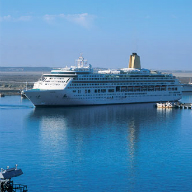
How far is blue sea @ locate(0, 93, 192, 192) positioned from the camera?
3000cm

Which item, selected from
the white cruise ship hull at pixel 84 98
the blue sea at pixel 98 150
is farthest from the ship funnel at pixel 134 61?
the blue sea at pixel 98 150

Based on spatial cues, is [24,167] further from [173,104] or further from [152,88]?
[152,88]

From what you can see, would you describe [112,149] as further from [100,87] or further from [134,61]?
[134,61]

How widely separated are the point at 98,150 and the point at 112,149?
101cm

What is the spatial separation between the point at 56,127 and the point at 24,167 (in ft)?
57.5

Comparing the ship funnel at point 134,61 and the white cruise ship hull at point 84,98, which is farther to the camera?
the ship funnel at point 134,61

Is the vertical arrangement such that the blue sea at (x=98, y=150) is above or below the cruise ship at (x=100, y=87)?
below

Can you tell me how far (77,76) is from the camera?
232 ft

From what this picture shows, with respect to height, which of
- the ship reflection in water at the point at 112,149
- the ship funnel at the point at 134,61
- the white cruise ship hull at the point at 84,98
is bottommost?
the ship reflection in water at the point at 112,149

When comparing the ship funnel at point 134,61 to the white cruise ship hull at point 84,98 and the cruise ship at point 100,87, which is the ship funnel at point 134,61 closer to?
the cruise ship at point 100,87

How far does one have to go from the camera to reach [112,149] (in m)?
38.7

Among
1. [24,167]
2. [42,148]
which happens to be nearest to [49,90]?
[42,148]

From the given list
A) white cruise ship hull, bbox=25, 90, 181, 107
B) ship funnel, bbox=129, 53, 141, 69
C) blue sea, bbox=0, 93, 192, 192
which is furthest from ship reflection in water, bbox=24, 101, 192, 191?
ship funnel, bbox=129, 53, 141, 69

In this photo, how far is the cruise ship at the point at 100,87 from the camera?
6794 centimetres
